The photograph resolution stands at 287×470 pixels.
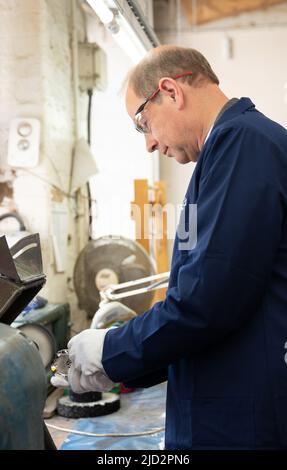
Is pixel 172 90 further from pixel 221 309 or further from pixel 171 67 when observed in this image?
pixel 221 309

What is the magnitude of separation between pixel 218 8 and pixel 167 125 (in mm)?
5005

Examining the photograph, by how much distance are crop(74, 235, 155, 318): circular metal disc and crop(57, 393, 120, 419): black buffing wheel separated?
750 millimetres

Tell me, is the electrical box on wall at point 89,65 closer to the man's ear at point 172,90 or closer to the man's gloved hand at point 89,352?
the man's ear at point 172,90

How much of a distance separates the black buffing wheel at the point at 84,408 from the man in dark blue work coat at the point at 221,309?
1.99 m

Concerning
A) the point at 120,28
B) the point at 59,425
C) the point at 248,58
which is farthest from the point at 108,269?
the point at 248,58

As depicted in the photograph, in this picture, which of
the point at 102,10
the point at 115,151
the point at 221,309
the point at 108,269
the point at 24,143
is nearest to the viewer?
the point at 221,309

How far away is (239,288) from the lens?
3.52ft

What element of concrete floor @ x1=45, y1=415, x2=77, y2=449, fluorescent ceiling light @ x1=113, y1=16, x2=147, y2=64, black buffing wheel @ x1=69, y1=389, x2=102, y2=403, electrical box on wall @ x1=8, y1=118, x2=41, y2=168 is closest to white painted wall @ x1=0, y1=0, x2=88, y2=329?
electrical box on wall @ x1=8, y1=118, x2=41, y2=168

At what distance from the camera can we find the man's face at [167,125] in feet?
4.29

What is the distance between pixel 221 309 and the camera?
107 centimetres

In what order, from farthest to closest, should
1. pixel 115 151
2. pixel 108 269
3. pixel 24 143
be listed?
pixel 115 151 → pixel 108 269 → pixel 24 143

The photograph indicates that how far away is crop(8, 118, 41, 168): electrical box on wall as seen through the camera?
11.4ft

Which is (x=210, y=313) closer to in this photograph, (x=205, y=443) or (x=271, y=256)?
(x=271, y=256)
